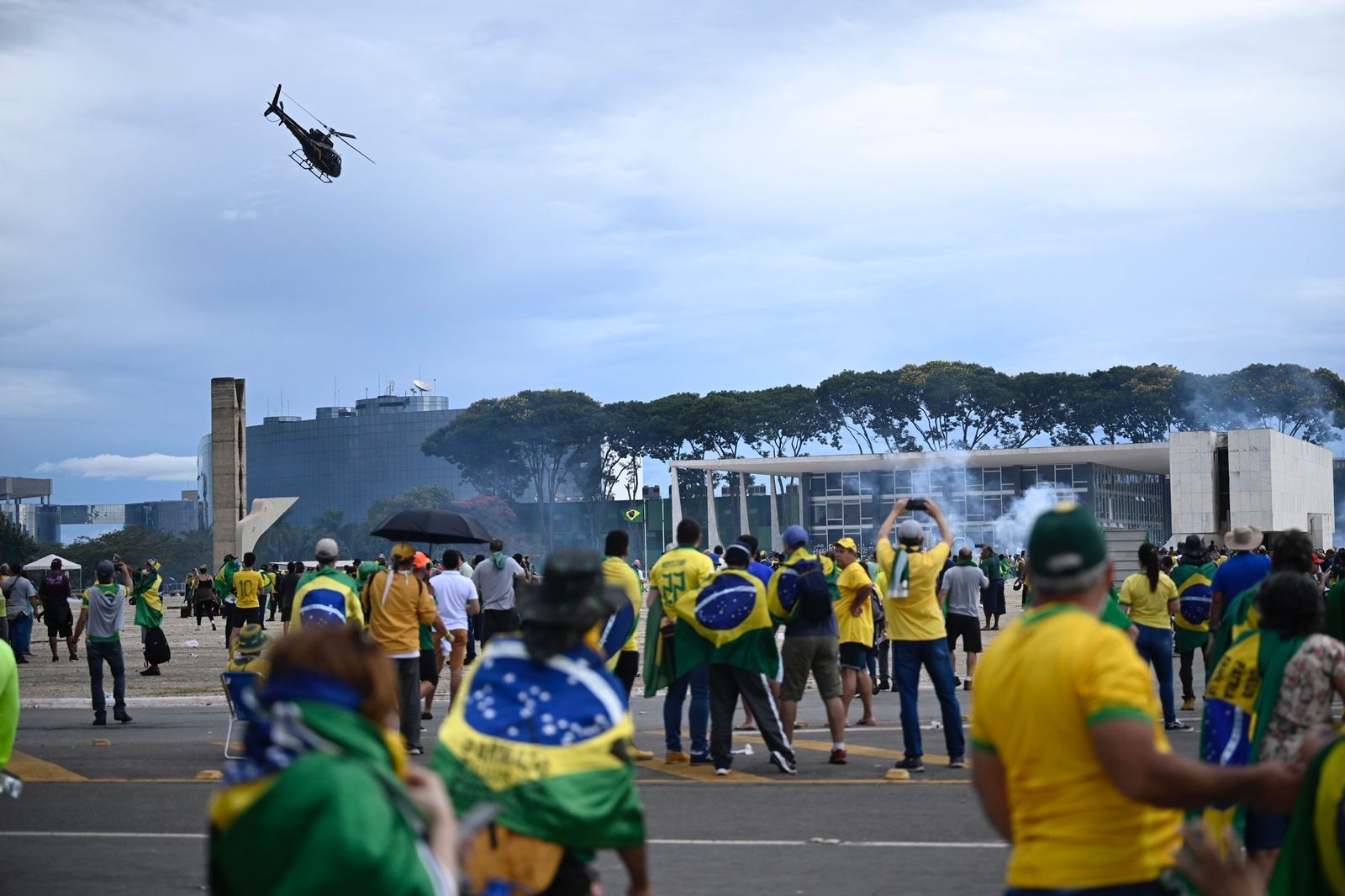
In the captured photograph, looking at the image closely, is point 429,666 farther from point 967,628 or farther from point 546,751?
point 546,751

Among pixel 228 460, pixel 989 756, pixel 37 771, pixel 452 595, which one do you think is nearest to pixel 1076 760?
pixel 989 756

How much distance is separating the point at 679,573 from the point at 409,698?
2700 mm

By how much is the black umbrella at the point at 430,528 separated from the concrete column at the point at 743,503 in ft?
265

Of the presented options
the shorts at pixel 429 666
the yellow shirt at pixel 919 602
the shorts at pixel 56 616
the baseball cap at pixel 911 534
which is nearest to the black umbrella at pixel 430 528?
the shorts at pixel 429 666

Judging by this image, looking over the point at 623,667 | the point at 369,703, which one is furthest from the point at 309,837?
the point at 623,667

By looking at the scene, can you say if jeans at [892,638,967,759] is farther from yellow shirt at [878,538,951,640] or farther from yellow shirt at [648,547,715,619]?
yellow shirt at [648,547,715,619]

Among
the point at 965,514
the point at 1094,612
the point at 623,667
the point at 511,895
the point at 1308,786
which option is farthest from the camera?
A: the point at 965,514

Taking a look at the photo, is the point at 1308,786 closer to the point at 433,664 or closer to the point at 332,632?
the point at 332,632

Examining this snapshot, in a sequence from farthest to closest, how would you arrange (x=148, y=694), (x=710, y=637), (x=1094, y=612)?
(x=148, y=694)
(x=710, y=637)
(x=1094, y=612)

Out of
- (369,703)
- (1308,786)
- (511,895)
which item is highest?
(369,703)

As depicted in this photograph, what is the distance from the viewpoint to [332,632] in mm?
2893

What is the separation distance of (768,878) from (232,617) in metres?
22.2

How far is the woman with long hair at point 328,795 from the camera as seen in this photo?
2.60m

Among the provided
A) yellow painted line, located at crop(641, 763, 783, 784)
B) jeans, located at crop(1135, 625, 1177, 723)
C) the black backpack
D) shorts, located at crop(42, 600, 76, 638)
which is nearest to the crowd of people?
yellow painted line, located at crop(641, 763, 783, 784)
